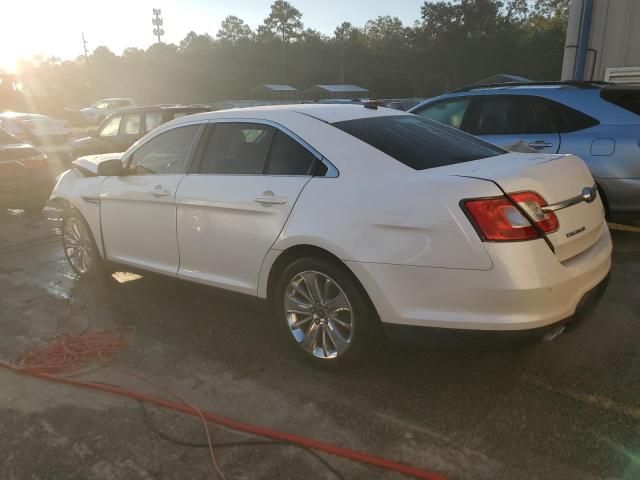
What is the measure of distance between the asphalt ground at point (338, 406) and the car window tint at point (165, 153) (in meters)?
0.88

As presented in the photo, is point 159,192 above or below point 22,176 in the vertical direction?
above

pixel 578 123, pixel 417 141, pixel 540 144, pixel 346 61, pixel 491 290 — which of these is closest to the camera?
pixel 491 290

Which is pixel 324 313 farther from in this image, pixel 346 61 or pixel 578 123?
pixel 346 61

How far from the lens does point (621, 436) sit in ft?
8.74

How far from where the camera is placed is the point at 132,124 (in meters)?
10.3

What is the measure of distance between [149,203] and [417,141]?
2089 mm

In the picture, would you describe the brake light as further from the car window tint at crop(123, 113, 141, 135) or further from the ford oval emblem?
the car window tint at crop(123, 113, 141, 135)

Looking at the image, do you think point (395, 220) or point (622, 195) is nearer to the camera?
point (395, 220)

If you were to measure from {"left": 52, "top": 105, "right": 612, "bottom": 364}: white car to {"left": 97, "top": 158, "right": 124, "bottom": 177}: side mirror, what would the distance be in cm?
3

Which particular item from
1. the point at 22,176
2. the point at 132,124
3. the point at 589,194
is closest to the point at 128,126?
the point at 132,124

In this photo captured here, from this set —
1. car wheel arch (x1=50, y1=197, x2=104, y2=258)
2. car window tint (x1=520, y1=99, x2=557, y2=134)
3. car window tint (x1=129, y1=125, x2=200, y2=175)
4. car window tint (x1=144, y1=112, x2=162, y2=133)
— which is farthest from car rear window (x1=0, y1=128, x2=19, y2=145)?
car window tint (x1=520, y1=99, x2=557, y2=134)

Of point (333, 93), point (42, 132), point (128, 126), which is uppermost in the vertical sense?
point (128, 126)

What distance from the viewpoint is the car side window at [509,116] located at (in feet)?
18.8

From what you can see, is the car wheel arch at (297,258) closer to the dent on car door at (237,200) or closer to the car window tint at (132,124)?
the dent on car door at (237,200)
